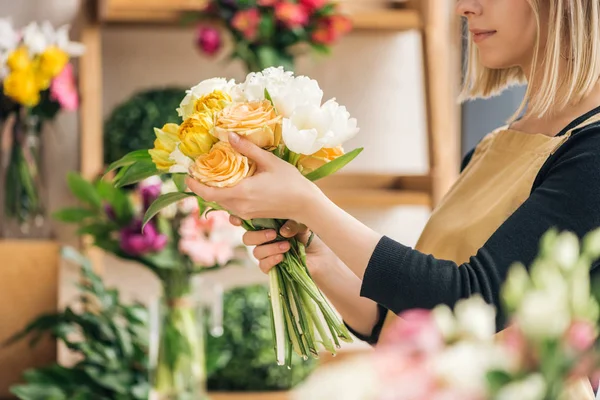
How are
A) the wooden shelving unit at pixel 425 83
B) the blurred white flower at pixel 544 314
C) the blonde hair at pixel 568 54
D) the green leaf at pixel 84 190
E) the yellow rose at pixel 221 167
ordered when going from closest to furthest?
the blurred white flower at pixel 544 314 → the yellow rose at pixel 221 167 → the blonde hair at pixel 568 54 → the green leaf at pixel 84 190 → the wooden shelving unit at pixel 425 83

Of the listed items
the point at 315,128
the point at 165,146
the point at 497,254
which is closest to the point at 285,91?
the point at 315,128

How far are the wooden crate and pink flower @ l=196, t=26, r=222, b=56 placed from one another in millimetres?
577

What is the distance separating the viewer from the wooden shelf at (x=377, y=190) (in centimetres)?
217

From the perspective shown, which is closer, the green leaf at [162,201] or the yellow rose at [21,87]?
the green leaf at [162,201]

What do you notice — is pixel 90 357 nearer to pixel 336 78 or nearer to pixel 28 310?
pixel 28 310

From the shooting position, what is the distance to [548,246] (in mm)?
447

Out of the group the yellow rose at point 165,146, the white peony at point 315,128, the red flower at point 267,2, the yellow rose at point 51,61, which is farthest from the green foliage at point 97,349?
the white peony at point 315,128

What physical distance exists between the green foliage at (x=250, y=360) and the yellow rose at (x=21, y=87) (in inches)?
27.0

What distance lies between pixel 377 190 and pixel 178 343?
672mm

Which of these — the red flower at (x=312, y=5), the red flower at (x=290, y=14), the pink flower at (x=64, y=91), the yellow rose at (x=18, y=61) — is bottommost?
the pink flower at (x=64, y=91)

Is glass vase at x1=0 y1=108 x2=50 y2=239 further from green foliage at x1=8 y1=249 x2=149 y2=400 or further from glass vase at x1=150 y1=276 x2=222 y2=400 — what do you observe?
glass vase at x1=150 y1=276 x2=222 y2=400

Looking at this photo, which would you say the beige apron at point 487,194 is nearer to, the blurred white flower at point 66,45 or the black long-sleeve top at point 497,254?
the black long-sleeve top at point 497,254

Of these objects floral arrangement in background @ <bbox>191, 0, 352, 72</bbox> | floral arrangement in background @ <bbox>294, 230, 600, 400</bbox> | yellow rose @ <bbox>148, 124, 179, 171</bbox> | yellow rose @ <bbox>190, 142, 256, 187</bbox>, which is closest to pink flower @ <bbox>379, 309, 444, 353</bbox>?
floral arrangement in background @ <bbox>294, 230, 600, 400</bbox>

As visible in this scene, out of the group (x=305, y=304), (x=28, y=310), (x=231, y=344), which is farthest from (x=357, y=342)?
(x=305, y=304)
